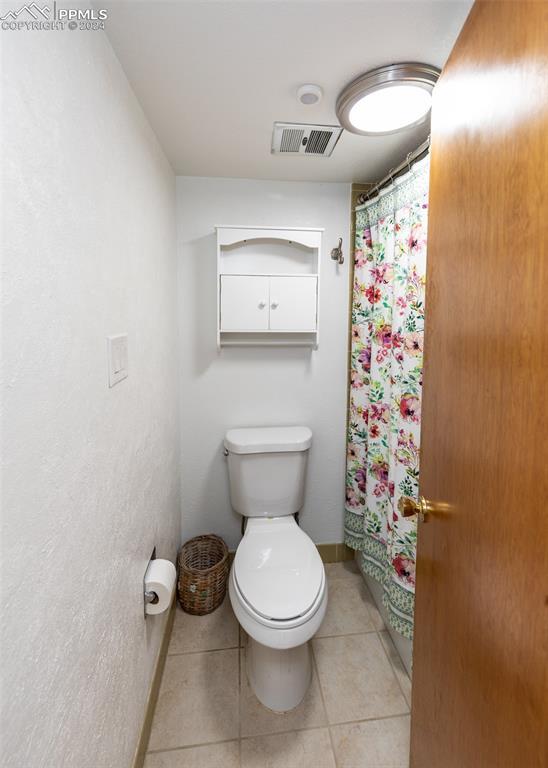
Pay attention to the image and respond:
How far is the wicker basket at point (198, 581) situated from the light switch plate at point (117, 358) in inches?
45.9

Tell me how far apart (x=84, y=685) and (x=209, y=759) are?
0.75 m

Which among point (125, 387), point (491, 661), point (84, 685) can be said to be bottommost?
point (84, 685)

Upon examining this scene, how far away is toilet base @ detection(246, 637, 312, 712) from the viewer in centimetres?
136

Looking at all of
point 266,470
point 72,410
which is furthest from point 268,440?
point 72,410

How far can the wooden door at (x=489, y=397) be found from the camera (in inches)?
21.0

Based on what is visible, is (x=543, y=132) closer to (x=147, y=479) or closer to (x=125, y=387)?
(x=125, y=387)

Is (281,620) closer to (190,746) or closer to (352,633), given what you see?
(190,746)

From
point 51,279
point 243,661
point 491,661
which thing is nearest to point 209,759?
point 243,661

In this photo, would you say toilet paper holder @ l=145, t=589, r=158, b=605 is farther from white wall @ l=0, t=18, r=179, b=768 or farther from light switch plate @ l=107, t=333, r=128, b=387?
light switch plate @ l=107, t=333, r=128, b=387

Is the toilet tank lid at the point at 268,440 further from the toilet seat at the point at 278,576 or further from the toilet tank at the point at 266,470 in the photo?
the toilet seat at the point at 278,576

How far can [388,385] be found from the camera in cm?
162

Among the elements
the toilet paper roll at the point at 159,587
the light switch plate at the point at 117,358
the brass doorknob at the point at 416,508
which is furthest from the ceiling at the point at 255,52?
the toilet paper roll at the point at 159,587

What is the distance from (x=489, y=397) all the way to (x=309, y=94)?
1.05 metres

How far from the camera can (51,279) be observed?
25.2 inches
